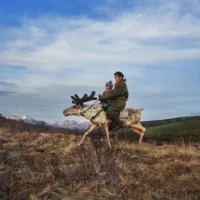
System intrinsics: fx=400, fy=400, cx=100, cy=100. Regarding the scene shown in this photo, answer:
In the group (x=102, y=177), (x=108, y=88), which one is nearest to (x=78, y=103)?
(x=108, y=88)

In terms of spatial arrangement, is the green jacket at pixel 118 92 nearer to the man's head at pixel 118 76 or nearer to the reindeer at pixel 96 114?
the man's head at pixel 118 76

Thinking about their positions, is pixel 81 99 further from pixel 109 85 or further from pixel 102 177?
pixel 102 177

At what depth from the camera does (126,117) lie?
1418 centimetres

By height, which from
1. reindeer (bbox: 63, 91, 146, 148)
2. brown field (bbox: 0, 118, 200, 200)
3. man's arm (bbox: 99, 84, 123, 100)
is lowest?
brown field (bbox: 0, 118, 200, 200)

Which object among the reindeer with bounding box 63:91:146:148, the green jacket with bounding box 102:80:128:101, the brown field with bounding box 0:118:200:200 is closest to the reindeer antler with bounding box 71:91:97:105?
the reindeer with bounding box 63:91:146:148

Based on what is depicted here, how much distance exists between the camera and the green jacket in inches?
523

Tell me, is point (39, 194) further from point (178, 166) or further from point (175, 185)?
point (178, 166)

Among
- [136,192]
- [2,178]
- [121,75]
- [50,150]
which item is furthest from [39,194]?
[121,75]

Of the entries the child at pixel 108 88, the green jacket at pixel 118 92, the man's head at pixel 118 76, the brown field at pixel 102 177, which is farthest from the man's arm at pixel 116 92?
the brown field at pixel 102 177

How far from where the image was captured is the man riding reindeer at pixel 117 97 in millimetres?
13305

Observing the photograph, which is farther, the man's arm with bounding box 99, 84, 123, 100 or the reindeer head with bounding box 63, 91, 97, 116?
the reindeer head with bounding box 63, 91, 97, 116

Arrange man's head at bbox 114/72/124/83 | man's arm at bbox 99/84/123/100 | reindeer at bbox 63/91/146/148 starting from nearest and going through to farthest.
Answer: man's arm at bbox 99/84/123/100
man's head at bbox 114/72/124/83
reindeer at bbox 63/91/146/148

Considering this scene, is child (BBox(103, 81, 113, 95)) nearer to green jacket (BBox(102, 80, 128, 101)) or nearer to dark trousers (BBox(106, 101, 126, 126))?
green jacket (BBox(102, 80, 128, 101))

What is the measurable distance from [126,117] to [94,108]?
1.24m
